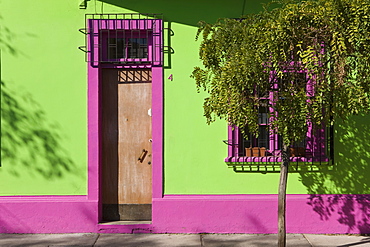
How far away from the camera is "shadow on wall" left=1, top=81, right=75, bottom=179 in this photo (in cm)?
671

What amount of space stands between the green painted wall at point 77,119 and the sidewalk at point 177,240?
0.68m

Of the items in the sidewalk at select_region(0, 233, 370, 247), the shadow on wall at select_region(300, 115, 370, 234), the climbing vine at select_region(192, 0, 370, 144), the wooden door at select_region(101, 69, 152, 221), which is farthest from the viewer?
the wooden door at select_region(101, 69, 152, 221)

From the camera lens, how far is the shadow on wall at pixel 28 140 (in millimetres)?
6715

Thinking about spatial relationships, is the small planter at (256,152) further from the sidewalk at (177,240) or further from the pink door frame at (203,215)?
the sidewalk at (177,240)

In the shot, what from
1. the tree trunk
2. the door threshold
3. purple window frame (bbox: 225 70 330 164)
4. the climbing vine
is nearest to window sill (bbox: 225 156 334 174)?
purple window frame (bbox: 225 70 330 164)

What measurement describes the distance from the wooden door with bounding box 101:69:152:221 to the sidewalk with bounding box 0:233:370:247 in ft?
1.94

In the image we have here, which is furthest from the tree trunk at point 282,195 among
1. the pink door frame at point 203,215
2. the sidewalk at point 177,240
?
the pink door frame at point 203,215

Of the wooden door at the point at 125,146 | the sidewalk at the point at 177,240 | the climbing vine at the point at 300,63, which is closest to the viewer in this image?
the climbing vine at the point at 300,63

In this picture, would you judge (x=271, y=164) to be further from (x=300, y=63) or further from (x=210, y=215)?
(x=300, y=63)

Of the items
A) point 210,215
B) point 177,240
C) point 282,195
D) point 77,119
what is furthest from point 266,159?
point 77,119

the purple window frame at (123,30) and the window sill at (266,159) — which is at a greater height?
the purple window frame at (123,30)

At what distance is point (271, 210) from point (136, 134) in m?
2.49

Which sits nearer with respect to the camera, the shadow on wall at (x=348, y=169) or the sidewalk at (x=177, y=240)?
the sidewalk at (x=177, y=240)

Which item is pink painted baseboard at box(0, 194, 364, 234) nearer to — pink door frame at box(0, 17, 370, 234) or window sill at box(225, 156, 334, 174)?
pink door frame at box(0, 17, 370, 234)
